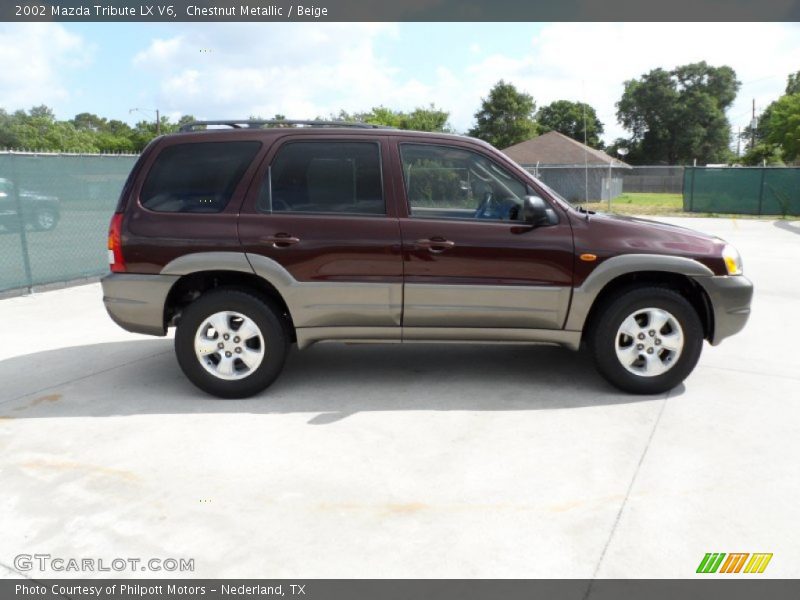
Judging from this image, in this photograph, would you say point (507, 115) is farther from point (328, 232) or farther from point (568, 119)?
point (328, 232)

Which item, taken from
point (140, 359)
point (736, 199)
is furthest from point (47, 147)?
point (140, 359)

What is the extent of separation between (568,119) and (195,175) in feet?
265

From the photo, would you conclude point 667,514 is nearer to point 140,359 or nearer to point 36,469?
point 36,469

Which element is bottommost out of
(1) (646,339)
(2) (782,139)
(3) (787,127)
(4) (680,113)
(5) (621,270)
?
(1) (646,339)

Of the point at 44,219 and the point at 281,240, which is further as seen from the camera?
the point at 44,219

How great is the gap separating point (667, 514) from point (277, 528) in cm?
185

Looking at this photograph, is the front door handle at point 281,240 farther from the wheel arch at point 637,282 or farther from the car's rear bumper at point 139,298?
the wheel arch at point 637,282

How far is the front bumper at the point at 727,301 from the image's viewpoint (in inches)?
186

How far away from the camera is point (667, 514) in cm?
320

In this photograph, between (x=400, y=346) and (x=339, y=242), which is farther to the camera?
(x=400, y=346)

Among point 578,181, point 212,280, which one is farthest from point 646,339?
point 578,181

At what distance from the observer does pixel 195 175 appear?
187 inches
